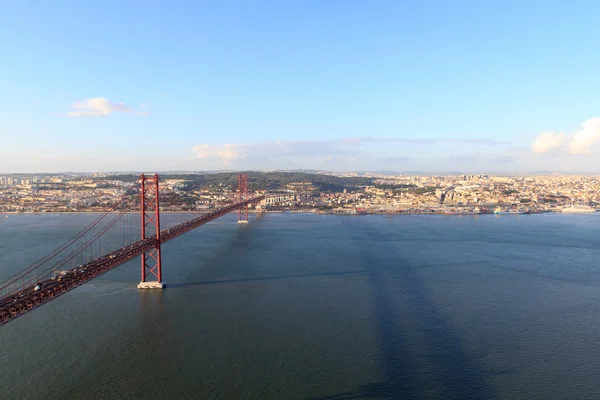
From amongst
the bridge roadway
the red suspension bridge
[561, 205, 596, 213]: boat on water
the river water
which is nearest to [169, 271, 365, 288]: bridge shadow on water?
the river water

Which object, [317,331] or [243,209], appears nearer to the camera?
[317,331]

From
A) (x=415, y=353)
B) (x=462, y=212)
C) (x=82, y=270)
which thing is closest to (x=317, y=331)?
(x=415, y=353)

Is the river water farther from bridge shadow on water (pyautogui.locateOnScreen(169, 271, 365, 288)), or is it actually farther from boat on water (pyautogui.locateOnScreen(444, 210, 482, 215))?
boat on water (pyautogui.locateOnScreen(444, 210, 482, 215))

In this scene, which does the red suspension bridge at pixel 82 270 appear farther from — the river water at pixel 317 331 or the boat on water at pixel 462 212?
the boat on water at pixel 462 212

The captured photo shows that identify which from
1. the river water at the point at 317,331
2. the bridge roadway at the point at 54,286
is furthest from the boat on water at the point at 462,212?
the bridge roadway at the point at 54,286

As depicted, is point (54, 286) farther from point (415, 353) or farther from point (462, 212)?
point (462, 212)
